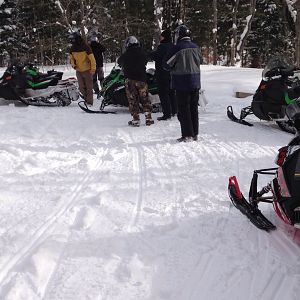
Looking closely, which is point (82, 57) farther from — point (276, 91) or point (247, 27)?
point (247, 27)

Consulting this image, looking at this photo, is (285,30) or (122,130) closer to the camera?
(122,130)

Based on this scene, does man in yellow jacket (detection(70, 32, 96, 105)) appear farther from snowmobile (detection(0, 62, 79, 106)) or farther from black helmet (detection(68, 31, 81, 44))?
snowmobile (detection(0, 62, 79, 106))

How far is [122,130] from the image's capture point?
7367 mm

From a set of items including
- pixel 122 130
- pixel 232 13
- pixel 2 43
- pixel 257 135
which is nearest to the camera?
pixel 257 135

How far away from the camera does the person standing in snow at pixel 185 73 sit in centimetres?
622

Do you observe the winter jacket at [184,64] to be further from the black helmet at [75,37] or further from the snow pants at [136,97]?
the black helmet at [75,37]

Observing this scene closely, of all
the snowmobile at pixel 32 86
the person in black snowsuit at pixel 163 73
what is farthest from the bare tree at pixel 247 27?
the person in black snowsuit at pixel 163 73

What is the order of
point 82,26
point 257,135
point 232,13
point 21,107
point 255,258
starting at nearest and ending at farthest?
point 255,258, point 257,135, point 21,107, point 82,26, point 232,13

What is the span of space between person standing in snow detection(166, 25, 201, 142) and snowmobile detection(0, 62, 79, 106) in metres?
4.78

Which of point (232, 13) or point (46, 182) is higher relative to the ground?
point (232, 13)

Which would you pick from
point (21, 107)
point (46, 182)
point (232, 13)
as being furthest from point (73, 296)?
point (232, 13)

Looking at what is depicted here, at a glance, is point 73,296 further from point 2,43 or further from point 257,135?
point 2,43

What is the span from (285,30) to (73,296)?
29.5 m

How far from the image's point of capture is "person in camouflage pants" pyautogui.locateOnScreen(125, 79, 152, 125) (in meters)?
7.67
